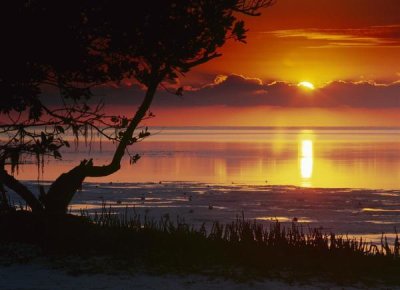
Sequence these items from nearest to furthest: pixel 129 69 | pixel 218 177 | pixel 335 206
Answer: pixel 129 69, pixel 335 206, pixel 218 177

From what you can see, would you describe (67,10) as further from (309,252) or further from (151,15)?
(309,252)

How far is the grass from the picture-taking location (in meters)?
13.2

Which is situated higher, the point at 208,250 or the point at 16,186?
the point at 16,186

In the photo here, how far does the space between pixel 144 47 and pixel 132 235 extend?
3568 millimetres

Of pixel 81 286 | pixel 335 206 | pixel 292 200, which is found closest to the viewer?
pixel 81 286

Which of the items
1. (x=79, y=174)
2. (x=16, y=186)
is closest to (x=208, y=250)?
(x=79, y=174)

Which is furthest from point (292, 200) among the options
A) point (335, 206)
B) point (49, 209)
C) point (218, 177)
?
point (49, 209)

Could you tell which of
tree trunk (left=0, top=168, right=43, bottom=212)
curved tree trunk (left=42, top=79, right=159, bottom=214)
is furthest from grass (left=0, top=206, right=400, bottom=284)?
curved tree trunk (left=42, top=79, right=159, bottom=214)

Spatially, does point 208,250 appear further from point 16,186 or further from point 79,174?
point 16,186

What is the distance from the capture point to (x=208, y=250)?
14.0m

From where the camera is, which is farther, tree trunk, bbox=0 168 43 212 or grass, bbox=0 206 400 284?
tree trunk, bbox=0 168 43 212

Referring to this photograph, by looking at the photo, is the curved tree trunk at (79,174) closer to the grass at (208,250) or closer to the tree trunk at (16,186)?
the tree trunk at (16,186)

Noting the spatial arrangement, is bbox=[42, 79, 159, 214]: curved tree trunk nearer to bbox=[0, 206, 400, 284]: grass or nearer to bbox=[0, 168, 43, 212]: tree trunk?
bbox=[0, 168, 43, 212]: tree trunk

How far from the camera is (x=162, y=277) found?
41.9 ft
